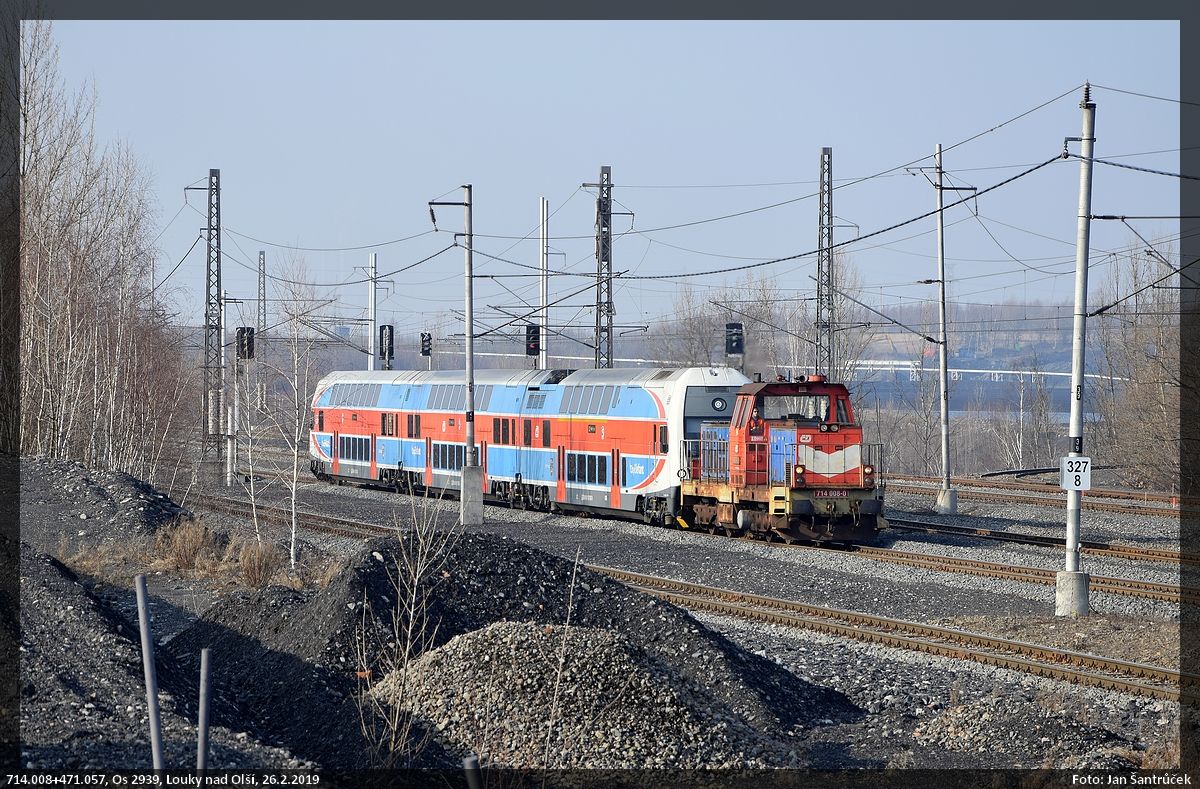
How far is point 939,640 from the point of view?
14.4 metres

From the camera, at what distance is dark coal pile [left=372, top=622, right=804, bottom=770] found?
30.3 ft

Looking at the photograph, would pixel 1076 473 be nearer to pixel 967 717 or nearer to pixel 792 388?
pixel 967 717

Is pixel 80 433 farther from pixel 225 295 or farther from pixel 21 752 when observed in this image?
pixel 21 752

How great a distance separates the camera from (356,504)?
1299 inches

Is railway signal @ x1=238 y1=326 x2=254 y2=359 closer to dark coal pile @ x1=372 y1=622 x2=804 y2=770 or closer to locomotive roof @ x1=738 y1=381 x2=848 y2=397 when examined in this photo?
locomotive roof @ x1=738 y1=381 x2=848 y2=397

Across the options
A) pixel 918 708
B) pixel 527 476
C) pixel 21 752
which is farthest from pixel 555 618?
pixel 527 476

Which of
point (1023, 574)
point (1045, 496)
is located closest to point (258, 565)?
point (1023, 574)

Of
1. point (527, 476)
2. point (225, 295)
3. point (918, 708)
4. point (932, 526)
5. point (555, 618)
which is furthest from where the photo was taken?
point (225, 295)

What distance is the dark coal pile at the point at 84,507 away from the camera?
21359 mm

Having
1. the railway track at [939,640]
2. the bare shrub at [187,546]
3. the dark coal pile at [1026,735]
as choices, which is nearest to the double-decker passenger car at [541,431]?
the railway track at [939,640]

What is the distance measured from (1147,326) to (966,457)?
4267 centimetres

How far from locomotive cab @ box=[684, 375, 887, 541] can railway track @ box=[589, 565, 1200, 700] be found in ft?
15.6

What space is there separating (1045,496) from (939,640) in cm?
1964

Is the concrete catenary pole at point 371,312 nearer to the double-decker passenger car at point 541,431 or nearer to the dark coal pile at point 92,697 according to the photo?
the double-decker passenger car at point 541,431
